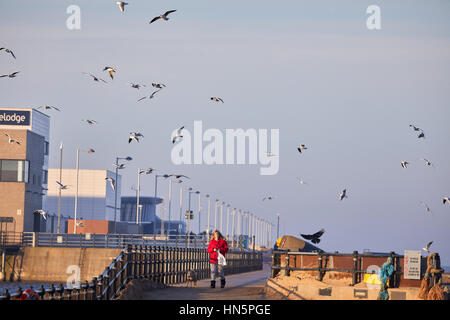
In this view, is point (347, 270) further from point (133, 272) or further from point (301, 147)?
point (301, 147)

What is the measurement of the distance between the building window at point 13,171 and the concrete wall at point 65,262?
13.8 metres

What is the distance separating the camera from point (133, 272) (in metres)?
30.7

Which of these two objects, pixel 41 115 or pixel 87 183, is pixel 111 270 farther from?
pixel 87 183

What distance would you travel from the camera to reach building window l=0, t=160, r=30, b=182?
8869 cm

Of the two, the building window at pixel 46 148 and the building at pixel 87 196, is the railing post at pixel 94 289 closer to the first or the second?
the building window at pixel 46 148

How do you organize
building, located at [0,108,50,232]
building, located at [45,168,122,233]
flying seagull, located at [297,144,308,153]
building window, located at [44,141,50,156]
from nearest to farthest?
1. flying seagull, located at [297,144,308,153]
2. building, located at [0,108,50,232]
3. building window, located at [44,141,50,156]
4. building, located at [45,168,122,233]

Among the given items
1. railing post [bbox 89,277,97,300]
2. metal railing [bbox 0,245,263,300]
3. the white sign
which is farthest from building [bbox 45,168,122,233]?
the white sign

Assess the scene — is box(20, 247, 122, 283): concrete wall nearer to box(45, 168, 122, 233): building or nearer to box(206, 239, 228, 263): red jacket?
box(206, 239, 228, 263): red jacket

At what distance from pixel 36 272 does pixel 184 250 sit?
3597cm

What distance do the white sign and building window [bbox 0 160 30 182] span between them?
67.5m

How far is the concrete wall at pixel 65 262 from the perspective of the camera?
75000 millimetres

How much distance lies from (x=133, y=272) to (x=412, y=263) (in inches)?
388

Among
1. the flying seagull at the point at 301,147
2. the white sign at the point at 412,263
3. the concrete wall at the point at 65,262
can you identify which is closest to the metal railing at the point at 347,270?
the white sign at the point at 412,263
